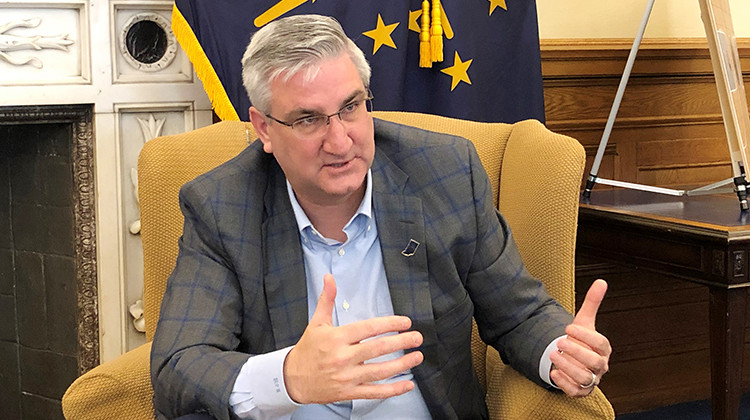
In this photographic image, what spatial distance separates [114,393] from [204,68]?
108 cm

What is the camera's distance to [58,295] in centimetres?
284

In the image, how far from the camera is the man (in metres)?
1.55

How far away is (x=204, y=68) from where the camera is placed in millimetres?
2512

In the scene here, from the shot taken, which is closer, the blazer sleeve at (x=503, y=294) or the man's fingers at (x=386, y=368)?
the man's fingers at (x=386, y=368)

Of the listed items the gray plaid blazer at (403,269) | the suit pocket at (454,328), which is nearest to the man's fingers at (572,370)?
the gray plaid blazer at (403,269)

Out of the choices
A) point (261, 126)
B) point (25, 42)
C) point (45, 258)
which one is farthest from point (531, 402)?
point (45, 258)

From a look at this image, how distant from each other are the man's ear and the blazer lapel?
14cm

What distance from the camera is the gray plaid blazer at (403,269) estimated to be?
1631 mm

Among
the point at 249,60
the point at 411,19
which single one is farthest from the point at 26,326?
the point at 249,60

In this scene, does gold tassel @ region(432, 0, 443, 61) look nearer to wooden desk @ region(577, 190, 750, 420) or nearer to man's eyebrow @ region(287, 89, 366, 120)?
wooden desk @ region(577, 190, 750, 420)

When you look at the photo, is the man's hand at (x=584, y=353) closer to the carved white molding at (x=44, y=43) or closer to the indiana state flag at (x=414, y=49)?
the indiana state flag at (x=414, y=49)

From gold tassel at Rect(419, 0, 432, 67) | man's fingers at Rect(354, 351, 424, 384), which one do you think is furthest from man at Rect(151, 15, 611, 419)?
gold tassel at Rect(419, 0, 432, 67)

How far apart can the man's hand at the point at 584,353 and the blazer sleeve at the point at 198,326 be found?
523mm

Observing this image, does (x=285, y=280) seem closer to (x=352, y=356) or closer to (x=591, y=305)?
(x=352, y=356)
